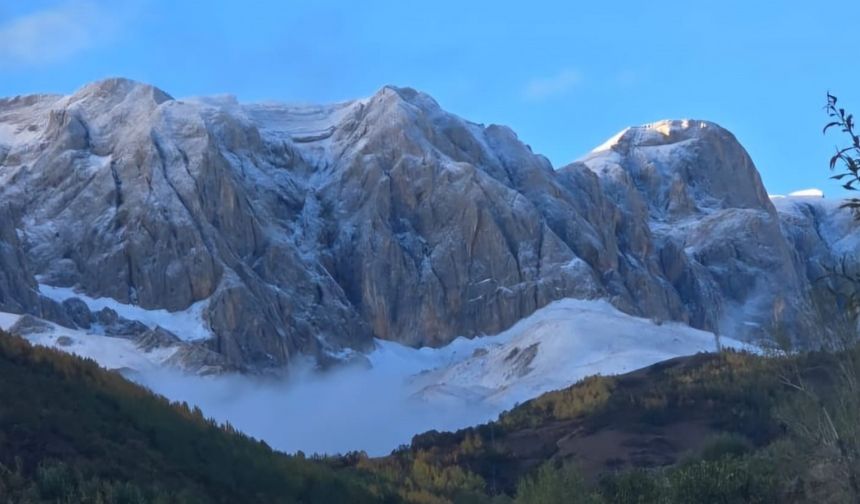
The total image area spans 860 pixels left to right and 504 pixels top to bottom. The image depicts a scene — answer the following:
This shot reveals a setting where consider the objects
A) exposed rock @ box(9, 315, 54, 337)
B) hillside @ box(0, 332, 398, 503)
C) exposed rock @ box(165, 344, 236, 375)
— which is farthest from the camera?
exposed rock @ box(165, 344, 236, 375)

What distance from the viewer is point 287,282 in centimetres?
15712

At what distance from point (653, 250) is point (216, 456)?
145 m

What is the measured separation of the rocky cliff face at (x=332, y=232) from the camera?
5930 inches

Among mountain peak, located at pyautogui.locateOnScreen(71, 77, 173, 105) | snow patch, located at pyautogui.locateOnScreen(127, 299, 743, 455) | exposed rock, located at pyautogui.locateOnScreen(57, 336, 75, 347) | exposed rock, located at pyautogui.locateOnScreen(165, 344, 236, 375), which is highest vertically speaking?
mountain peak, located at pyautogui.locateOnScreen(71, 77, 173, 105)

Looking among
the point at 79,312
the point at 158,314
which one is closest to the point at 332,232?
the point at 158,314

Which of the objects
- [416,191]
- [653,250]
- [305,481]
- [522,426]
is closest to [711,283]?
[653,250]

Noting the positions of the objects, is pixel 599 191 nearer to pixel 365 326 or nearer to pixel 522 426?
pixel 365 326

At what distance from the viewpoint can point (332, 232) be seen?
17075 centimetres

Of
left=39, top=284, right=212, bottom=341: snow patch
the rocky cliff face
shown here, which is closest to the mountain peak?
the rocky cliff face

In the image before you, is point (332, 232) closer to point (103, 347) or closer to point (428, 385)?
point (428, 385)

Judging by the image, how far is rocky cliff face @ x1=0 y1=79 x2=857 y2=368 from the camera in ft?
494

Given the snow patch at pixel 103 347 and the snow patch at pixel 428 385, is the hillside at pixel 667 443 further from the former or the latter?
the snow patch at pixel 103 347

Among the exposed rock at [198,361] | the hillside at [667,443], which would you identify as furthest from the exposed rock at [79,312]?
the hillside at [667,443]

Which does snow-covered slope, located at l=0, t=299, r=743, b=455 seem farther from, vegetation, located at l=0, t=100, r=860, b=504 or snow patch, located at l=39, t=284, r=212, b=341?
vegetation, located at l=0, t=100, r=860, b=504
